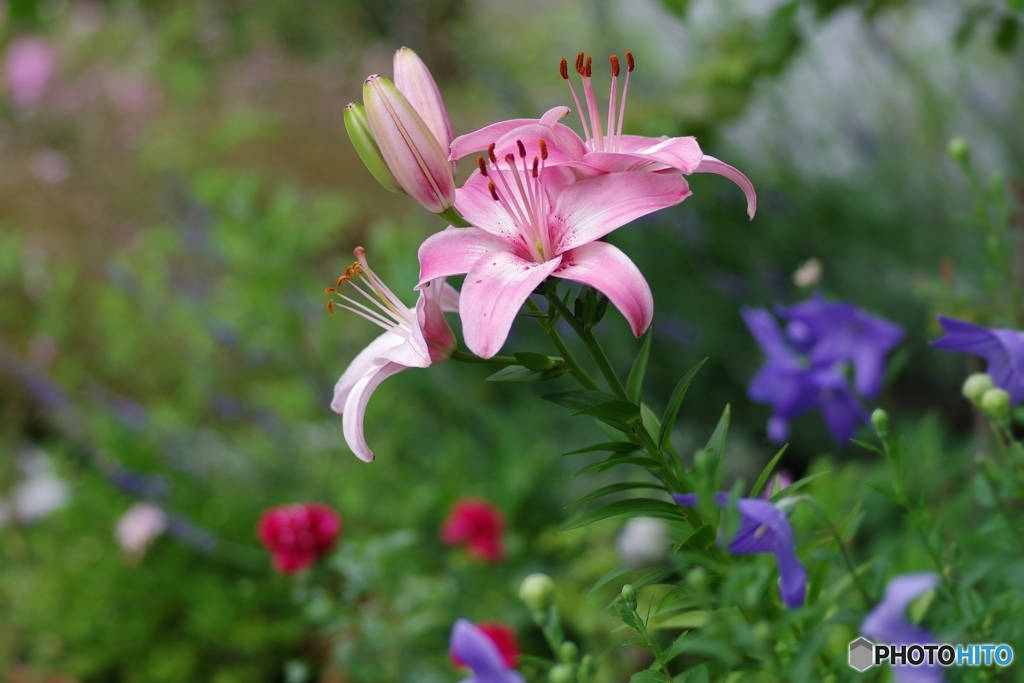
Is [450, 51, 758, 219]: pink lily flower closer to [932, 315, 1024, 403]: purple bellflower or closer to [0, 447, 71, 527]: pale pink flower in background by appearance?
[932, 315, 1024, 403]: purple bellflower

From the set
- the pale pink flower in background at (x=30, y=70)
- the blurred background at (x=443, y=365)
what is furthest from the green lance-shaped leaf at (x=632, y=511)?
the pale pink flower in background at (x=30, y=70)

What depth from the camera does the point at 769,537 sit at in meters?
0.37

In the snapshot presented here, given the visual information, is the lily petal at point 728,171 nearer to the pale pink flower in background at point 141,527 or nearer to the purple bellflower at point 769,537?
the purple bellflower at point 769,537

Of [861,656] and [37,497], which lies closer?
[861,656]

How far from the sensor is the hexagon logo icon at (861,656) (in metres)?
0.36

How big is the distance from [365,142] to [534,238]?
0.28ft

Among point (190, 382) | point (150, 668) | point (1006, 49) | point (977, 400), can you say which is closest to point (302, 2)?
point (190, 382)

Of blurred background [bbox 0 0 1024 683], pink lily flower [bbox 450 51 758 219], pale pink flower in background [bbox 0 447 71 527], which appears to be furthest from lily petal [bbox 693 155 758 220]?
pale pink flower in background [bbox 0 447 71 527]

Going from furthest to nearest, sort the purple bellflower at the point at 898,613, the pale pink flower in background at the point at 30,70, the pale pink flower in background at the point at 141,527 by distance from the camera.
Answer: the pale pink flower in background at the point at 30,70 → the pale pink flower in background at the point at 141,527 → the purple bellflower at the point at 898,613

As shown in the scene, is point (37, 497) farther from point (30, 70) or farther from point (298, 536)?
point (30, 70)

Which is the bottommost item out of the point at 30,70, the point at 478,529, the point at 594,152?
the point at 478,529

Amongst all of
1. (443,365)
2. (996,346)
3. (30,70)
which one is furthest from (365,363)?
(30,70)

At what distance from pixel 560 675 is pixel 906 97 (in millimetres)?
1540

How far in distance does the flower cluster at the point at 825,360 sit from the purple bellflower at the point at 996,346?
169 mm
